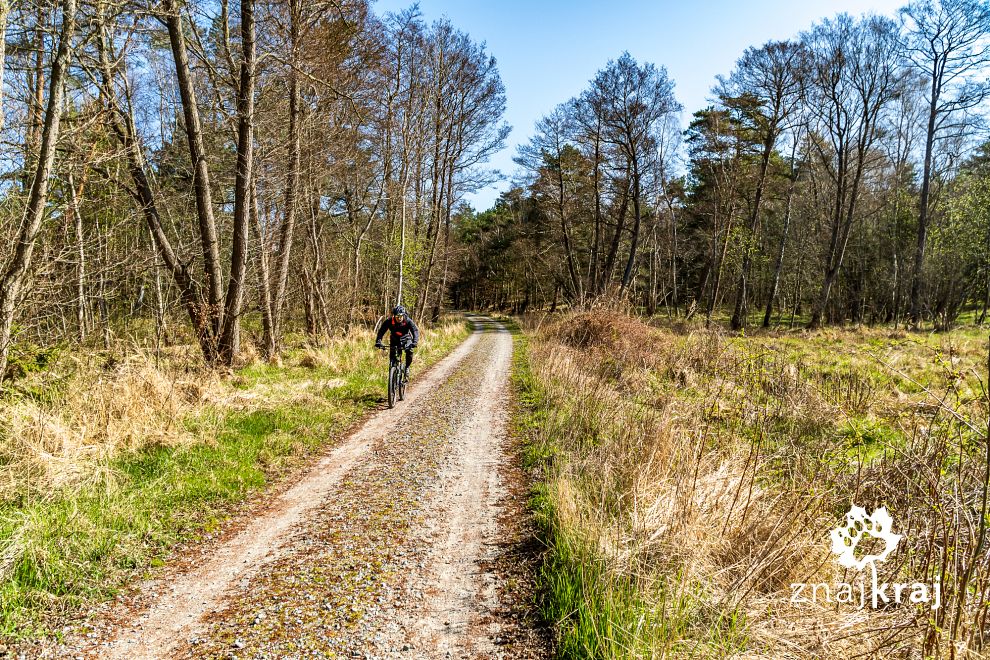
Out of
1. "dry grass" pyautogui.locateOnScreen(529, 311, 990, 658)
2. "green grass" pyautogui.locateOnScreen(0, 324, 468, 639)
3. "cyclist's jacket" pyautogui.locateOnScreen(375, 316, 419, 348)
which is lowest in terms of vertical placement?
"green grass" pyautogui.locateOnScreen(0, 324, 468, 639)

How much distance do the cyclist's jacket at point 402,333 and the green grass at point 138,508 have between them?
6.74 ft

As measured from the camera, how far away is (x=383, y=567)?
3.78 metres

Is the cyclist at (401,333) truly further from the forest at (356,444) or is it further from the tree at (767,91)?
the tree at (767,91)

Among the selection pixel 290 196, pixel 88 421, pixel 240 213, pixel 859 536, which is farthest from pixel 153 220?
pixel 859 536

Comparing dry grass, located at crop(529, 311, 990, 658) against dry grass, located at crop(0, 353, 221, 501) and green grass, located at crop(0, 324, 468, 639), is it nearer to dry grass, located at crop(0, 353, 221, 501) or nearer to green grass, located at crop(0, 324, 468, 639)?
green grass, located at crop(0, 324, 468, 639)

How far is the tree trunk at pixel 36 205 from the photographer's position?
576cm

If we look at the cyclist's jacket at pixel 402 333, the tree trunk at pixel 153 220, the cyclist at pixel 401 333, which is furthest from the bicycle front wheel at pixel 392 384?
the tree trunk at pixel 153 220

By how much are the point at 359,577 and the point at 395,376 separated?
576cm

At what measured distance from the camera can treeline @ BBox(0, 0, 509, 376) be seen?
6.38 metres

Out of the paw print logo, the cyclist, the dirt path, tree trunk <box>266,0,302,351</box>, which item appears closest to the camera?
the dirt path

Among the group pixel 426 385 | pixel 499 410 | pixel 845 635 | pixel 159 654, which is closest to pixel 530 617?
pixel 845 635

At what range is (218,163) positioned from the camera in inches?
503

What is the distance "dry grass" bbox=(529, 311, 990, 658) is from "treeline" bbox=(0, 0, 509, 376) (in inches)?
286

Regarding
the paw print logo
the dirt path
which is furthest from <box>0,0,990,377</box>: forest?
the paw print logo
